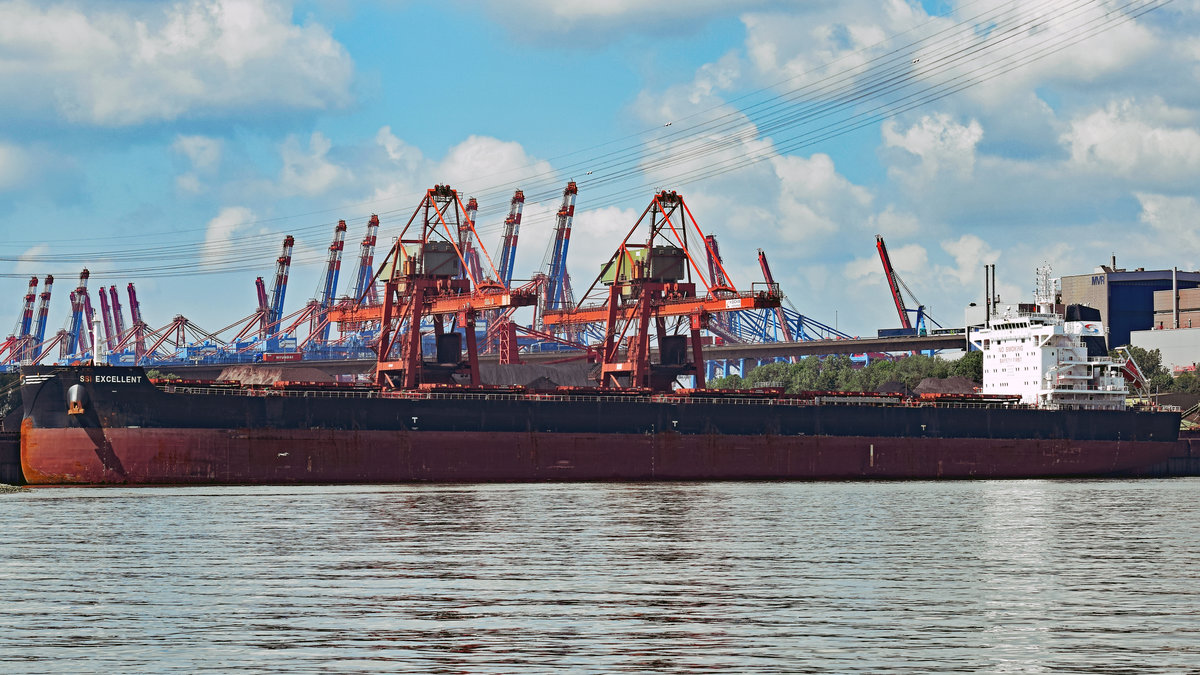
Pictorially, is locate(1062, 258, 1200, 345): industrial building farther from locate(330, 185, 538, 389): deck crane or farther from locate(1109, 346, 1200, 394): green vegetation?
locate(330, 185, 538, 389): deck crane

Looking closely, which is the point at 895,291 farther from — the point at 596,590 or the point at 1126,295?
the point at 596,590

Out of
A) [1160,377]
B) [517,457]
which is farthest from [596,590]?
[1160,377]

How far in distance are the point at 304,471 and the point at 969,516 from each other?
33.6 metres

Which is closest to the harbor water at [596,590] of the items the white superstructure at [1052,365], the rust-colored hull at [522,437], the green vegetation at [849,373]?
the rust-colored hull at [522,437]

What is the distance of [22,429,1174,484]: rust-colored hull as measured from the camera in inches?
2457

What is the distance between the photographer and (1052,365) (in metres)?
82.8

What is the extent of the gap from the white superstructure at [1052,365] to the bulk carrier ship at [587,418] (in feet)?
0.41

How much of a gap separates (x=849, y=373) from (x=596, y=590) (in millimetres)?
157647

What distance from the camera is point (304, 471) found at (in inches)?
2537

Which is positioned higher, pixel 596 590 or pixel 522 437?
pixel 522 437

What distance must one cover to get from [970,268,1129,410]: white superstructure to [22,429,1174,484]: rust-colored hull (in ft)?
11.5

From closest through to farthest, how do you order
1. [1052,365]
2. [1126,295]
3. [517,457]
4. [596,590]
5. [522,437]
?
1. [596,590]
2. [517,457]
3. [522,437]
4. [1052,365]
5. [1126,295]

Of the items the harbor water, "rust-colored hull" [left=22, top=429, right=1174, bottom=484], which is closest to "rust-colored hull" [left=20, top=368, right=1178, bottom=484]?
"rust-colored hull" [left=22, top=429, right=1174, bottom=484]

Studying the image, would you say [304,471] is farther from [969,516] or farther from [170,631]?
[170,631]
